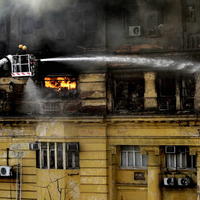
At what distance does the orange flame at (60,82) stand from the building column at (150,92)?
118 inches

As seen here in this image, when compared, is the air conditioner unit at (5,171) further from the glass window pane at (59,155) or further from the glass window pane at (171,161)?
the glass window pane at (171,161)

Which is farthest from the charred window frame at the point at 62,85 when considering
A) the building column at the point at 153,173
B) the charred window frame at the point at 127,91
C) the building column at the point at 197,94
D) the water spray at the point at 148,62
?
the building column at the point at 197,94

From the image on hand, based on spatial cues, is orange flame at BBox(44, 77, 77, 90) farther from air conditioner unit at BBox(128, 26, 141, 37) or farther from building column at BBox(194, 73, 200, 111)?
building column at BBox(194, 73, 200, 111)

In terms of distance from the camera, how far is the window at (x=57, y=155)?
16.4 metres

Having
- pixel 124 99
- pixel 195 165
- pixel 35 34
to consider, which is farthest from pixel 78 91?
pixel 195 165

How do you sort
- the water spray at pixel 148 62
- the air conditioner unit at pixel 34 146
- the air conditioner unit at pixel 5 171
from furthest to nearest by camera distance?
the air conditioner unit at pixel 5 171
the air conditioner unit at pixel 34 146
the water spray at pixel 148 62

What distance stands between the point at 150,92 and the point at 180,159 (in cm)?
291

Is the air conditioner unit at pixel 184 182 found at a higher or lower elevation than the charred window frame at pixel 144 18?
lower

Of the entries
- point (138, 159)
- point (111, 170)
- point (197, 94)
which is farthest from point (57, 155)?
point (197, 94)

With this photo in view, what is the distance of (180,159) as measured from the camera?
1603 centimetres

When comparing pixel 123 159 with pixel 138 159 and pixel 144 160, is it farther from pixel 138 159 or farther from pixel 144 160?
pixel 144 160

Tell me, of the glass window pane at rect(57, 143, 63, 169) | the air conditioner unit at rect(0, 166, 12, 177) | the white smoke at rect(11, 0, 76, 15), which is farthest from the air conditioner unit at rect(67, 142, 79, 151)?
the white smoke at rect(11, 0, 76, 15)

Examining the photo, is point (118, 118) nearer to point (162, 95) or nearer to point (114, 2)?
point (162, 95)

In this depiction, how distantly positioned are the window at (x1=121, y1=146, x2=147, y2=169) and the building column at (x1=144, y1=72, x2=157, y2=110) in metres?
1.81
